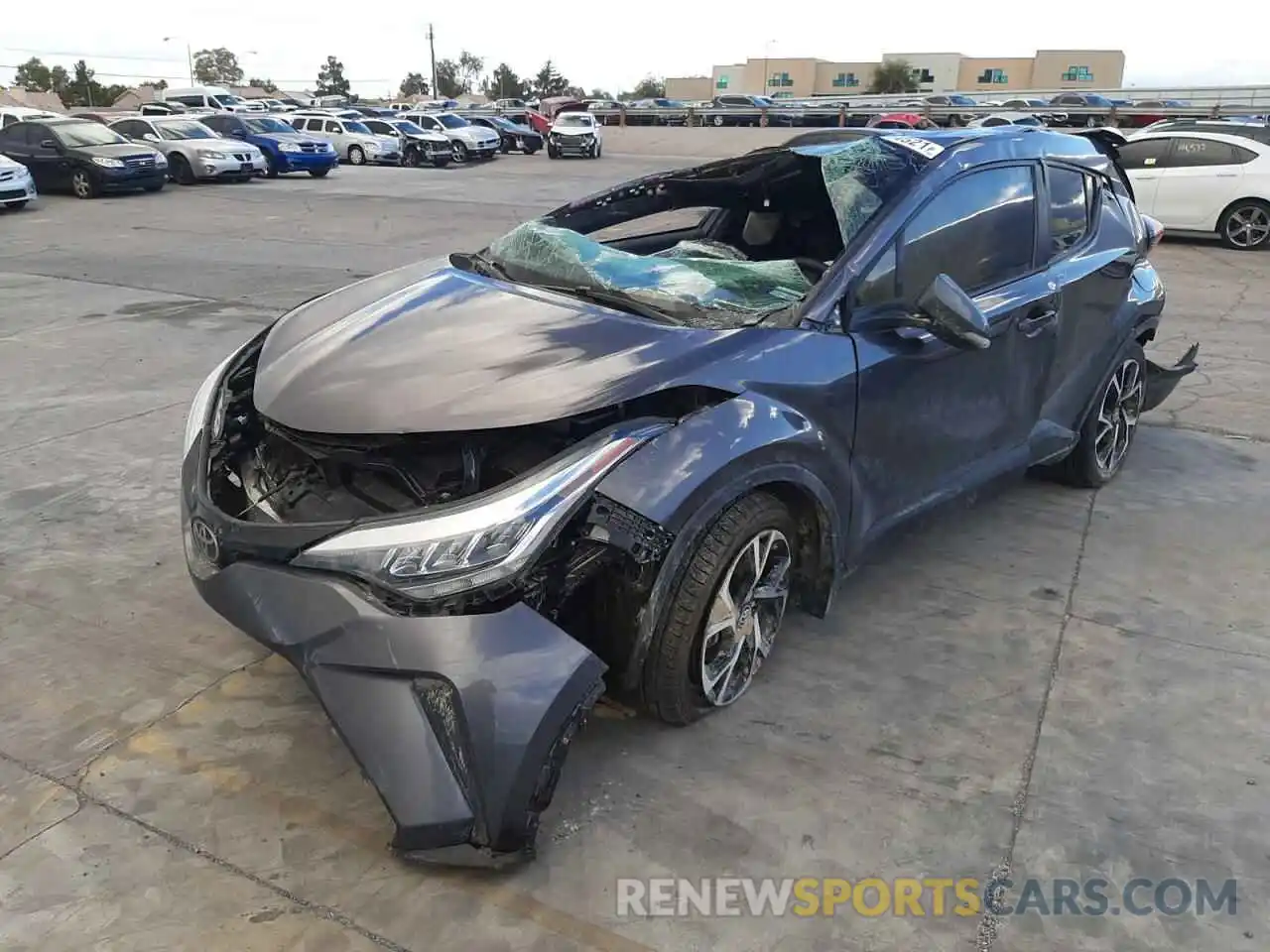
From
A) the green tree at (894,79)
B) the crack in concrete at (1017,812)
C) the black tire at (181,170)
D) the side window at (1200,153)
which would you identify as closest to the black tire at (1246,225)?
the side window at (1200,153)

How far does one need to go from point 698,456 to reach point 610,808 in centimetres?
98

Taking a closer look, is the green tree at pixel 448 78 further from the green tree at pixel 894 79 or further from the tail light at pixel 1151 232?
the tail light at pixel 1151 232

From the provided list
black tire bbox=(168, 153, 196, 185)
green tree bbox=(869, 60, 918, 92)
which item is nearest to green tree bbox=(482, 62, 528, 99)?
green tree bbox=(869, 60, 918, 92)

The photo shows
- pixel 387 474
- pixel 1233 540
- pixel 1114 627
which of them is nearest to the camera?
pixel 387 474

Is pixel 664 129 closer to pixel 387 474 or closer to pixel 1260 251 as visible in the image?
pixel 1260 251

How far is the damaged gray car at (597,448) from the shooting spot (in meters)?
2.31

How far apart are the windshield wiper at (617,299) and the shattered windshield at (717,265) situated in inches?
0.5

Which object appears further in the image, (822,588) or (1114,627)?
(1114,627)

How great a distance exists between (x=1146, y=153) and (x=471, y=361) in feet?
41.9

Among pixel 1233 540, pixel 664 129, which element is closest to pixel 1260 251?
pixel 1233 540

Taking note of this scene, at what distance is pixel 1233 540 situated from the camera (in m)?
4.39

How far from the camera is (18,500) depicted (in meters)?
4.60

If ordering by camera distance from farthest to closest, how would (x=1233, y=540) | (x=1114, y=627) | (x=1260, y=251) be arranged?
(x=1260, y=251), (x=1233, y=540), (x=1114, y=627)

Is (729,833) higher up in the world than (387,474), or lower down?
lower down
